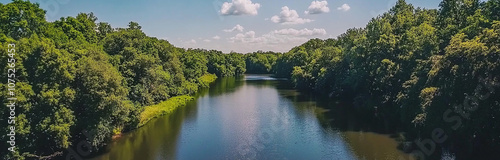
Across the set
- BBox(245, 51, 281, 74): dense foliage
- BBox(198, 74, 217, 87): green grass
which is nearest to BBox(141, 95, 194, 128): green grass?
BBox(198, 74, 217, 87): green grass

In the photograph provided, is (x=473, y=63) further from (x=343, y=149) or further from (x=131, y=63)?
(x=131, y=63)

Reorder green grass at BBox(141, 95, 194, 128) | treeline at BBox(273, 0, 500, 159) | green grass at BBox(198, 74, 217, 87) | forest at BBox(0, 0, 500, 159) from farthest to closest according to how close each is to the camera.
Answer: green grass at BBox(198, 74, 217, 87) < green grass at BBox(141, 95, 194, 128) < forest at BBox(0, 0, 500, 159) < treeline at BBox(273, 0, 500, 159)

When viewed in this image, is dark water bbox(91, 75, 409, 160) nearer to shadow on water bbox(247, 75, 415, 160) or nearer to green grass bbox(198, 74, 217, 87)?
shadow on water bbox(247, 75, 415, 160)

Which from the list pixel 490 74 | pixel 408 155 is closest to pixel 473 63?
pixel 490 74

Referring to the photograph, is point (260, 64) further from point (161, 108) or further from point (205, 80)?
point (161, 108)

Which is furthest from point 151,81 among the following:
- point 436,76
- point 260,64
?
point 260,64
